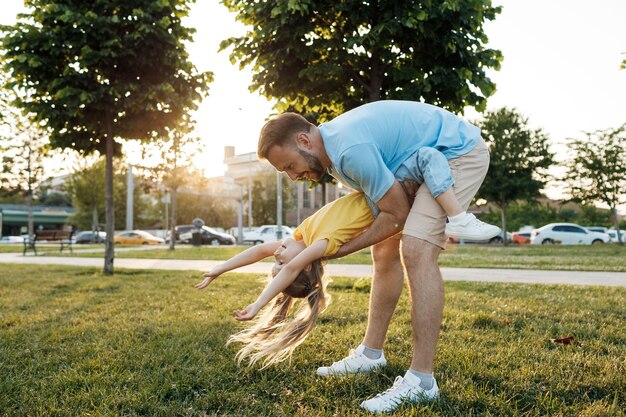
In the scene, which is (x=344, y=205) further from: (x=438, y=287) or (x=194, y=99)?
(x=194, y=99)

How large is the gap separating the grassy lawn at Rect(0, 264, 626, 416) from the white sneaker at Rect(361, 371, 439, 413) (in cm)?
7

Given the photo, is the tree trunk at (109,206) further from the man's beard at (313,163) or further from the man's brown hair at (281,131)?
the man's beard at (313,163)

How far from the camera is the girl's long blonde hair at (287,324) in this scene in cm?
305

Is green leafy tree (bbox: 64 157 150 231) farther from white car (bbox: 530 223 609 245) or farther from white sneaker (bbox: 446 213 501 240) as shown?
white sneaker (bbox: 446 213 501 240)

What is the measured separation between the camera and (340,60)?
694cm

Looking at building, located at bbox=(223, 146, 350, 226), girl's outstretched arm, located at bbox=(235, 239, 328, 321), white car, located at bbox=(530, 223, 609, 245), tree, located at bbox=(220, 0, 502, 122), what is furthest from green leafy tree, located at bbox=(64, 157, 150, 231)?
girl's outstretched arm, located at bbox=(235, 239, 328, 321)

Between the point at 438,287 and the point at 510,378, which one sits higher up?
the point at 438,287

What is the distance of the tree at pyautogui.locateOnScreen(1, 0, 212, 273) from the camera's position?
27.8 feet

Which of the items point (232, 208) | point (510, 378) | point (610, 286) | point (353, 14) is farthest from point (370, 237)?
point (232, 208)

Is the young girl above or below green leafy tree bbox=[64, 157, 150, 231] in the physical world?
below

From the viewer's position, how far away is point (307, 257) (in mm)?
Result: 2781

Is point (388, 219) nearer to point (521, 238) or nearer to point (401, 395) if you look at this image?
point (401, 395)

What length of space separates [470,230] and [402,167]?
0.48m

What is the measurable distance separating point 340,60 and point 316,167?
15.0 feet
